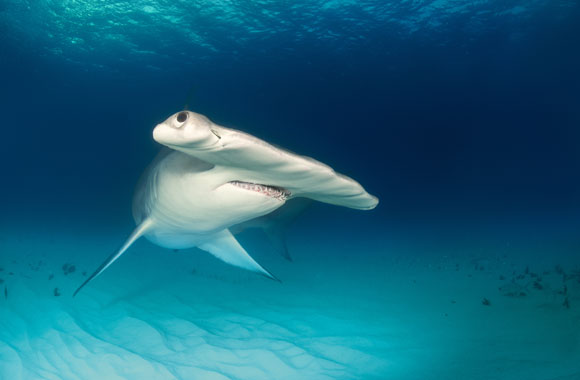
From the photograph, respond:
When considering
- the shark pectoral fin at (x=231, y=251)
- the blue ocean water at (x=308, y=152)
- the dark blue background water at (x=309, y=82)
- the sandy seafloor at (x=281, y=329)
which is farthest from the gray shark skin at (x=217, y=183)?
the dark blue background water at (x=309, y=82)

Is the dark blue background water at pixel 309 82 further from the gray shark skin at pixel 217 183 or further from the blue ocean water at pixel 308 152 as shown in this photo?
the gray shark skin at pixel 217 183

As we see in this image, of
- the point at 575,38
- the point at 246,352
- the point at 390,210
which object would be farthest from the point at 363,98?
the point at 390,210

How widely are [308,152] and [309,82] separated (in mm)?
13732

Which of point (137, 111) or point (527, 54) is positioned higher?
point (527, 54)

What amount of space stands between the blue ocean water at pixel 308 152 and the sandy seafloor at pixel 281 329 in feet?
0.14

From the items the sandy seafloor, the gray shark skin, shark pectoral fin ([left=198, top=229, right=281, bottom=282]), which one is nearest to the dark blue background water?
the sandy seafloor

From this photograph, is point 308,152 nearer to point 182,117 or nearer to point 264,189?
point 264,189

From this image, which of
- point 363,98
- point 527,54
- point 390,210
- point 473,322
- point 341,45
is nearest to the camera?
point 473,322

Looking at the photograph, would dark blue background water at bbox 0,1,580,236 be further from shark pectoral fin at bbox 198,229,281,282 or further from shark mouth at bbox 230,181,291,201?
shark mouth at bbox 230,181,291,201

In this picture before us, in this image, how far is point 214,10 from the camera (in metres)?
16.3

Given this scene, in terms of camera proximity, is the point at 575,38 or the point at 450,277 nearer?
the point at 450,277

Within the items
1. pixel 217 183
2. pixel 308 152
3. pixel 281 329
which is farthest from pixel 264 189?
pixel 308 152

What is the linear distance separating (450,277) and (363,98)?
72.5ft

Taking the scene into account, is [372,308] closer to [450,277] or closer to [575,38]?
[450,277]
